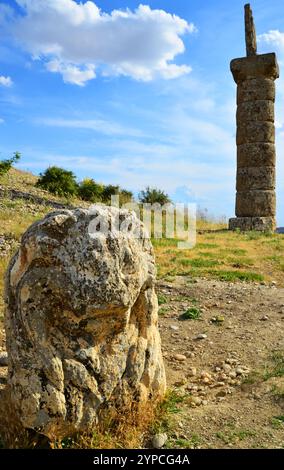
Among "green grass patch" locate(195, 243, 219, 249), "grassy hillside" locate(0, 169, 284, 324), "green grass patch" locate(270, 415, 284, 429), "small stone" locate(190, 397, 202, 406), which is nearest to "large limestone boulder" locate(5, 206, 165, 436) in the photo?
"small stone" locate(190, 397, 202, 406)

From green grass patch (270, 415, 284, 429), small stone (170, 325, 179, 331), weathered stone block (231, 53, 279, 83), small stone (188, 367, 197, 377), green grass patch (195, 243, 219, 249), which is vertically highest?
weathered stone block (231, 53, 279, 83)

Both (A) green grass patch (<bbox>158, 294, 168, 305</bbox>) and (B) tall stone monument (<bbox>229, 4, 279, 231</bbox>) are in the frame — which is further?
(B) tall stone monument (<bbox>229, 4, 279, 231</bbox>)

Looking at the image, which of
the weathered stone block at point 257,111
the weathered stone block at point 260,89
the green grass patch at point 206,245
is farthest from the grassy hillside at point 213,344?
the weathered stone block at point 260,89

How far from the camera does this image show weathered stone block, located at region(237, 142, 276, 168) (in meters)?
15.9

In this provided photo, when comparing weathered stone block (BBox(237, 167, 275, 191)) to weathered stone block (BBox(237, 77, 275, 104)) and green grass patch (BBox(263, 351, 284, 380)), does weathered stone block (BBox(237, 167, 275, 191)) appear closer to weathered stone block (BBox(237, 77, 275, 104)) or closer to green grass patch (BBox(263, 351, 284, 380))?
weathered stone block (BBox(237, 77, 275, 104))

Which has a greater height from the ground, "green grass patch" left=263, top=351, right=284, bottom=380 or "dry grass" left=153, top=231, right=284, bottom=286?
"dry grass" left=153, top=231, right=284, bottom=286

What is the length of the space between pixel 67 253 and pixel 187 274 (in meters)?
5.69

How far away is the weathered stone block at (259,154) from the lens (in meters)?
15.9

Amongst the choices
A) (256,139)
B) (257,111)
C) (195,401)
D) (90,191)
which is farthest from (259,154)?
(195,401)

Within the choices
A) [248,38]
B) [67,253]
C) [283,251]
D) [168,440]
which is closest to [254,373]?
[168,440]

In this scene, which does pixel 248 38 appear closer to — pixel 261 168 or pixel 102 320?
pixel 261 168

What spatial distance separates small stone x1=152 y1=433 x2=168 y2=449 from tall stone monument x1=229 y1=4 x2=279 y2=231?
12898mm

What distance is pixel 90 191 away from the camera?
19.6m

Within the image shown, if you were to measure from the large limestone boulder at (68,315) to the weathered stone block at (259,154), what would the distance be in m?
13.3
